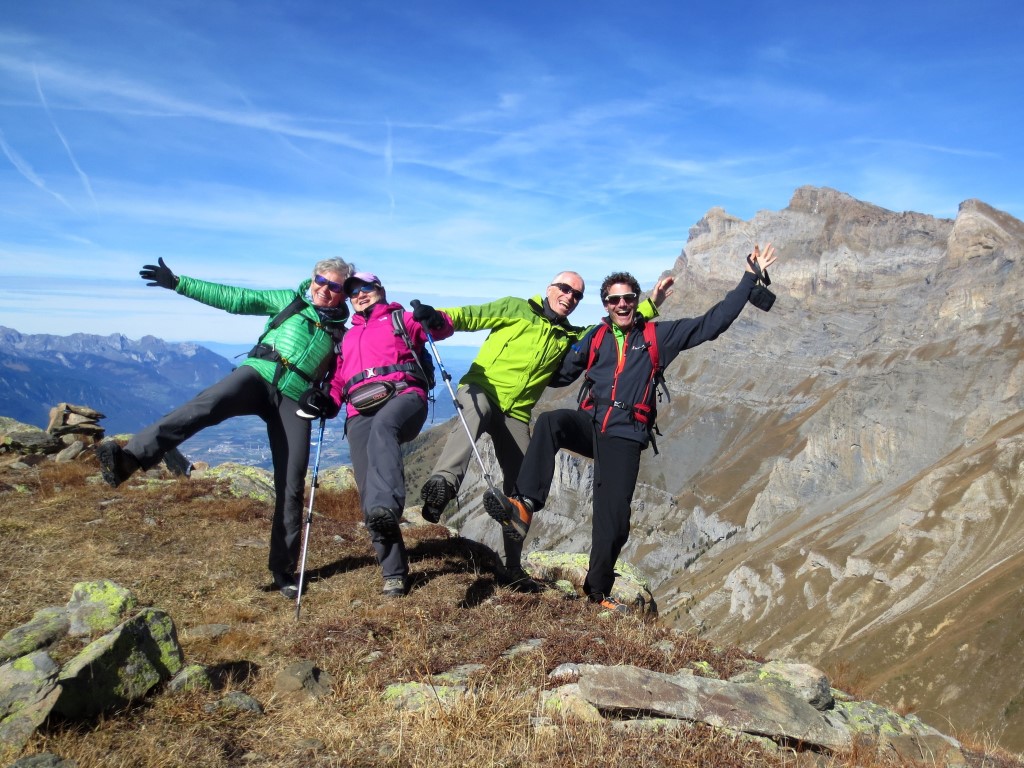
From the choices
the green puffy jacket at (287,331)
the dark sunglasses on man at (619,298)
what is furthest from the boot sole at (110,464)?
the dark sunglasses on man at (619,298)

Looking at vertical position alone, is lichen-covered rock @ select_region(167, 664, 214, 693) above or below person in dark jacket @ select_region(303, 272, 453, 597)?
below

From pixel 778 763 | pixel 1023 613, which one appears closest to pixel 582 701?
pixel 778 763

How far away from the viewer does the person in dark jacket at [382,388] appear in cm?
832

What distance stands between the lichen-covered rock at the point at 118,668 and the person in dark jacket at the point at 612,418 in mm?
3936

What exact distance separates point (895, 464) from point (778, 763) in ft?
636

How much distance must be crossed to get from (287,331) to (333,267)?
109cm

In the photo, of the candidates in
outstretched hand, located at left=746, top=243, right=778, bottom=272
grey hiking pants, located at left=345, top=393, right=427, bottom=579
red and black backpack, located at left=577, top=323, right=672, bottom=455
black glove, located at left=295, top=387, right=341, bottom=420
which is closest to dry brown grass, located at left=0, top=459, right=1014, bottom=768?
grey hiking pants, located at left=345, top=393, right=427, bottom=579

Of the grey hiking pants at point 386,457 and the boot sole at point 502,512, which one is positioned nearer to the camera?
the grey hiking pants at point 386,457

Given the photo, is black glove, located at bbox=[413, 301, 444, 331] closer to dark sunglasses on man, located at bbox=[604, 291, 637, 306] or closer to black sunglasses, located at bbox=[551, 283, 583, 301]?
black sunglasses, located at bbox=[551, 283, 583, 301]

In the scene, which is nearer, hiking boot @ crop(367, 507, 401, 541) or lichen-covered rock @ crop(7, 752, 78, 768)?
lichen-covered rock @ crop(7, 752, 78, 768)

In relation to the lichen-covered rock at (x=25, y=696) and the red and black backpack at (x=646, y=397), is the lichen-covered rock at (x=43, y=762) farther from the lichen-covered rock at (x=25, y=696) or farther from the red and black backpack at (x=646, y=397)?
the red and black backpack at (x=646, y=397)

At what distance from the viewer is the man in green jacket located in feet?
30.5

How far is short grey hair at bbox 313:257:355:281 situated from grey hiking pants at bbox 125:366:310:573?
1.66 m

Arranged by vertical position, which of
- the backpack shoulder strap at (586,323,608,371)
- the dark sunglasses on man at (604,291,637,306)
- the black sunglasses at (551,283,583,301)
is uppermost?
the black sunglasses at (551,283,583,301)
